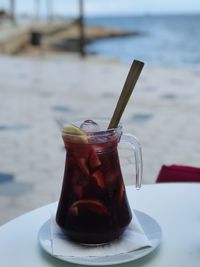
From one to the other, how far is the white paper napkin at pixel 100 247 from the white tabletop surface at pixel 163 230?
0.02 metres

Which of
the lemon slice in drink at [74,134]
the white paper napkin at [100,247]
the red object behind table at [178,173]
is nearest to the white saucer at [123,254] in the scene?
the white paper napkin at [100,247]

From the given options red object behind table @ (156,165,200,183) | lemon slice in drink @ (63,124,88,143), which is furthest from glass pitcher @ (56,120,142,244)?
red object behind table @ (156,165,200,183)

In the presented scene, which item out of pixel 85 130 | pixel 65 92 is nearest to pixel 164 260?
pixel 85 130

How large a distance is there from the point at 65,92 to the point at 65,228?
3488 mm

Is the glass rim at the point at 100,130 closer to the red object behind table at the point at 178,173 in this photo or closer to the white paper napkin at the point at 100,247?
the white paper napkin at the point at 100,247

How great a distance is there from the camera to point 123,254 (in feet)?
2.27


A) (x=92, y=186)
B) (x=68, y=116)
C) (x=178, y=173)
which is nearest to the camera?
(x=92, y=186)

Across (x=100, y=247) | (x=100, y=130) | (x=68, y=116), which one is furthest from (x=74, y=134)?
(x=68, y=116)

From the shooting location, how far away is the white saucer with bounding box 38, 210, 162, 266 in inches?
26.7

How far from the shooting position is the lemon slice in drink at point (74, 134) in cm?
69

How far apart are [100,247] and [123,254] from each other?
31 millimetres

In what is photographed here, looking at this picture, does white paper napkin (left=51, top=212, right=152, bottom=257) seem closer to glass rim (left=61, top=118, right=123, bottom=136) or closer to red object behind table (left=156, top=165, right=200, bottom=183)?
glass rim (left=61, top=118, right=123, bottom=136)

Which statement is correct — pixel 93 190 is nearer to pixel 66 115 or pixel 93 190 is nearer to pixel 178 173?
pixel 178 173

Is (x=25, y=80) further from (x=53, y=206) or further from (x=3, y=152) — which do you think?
(x=53, y=206)
